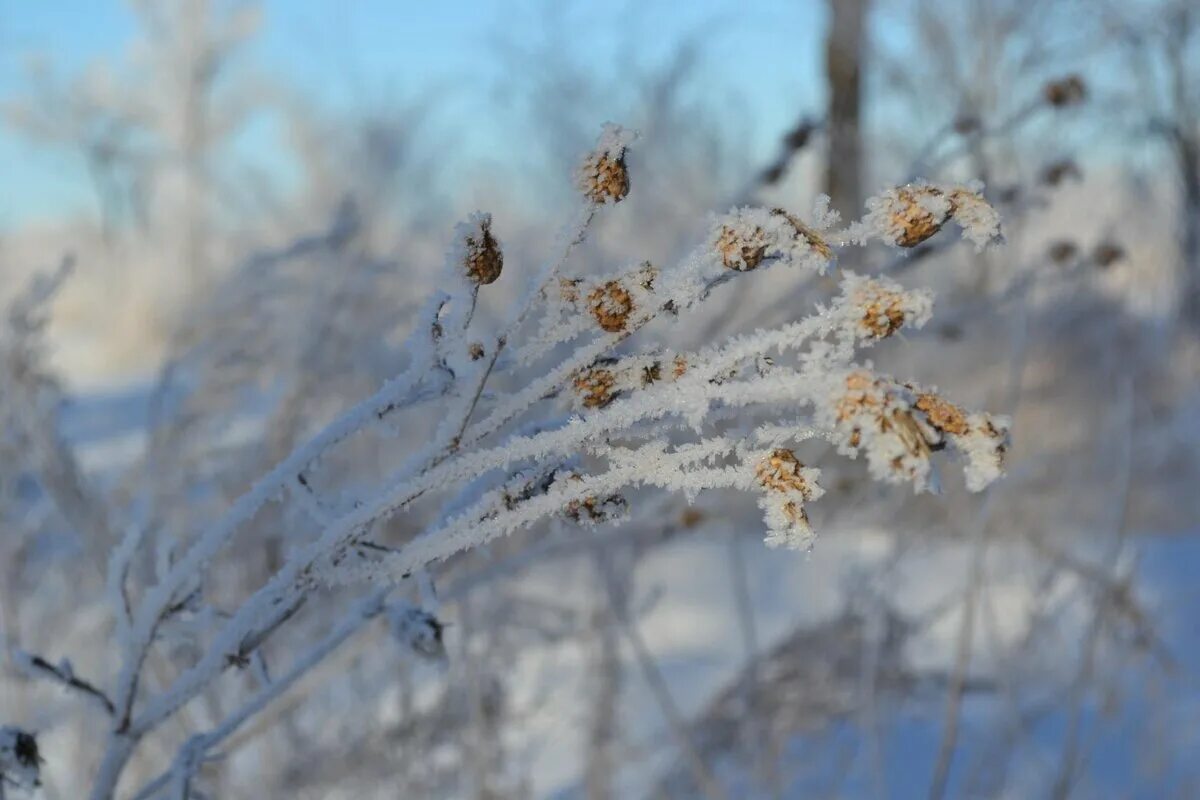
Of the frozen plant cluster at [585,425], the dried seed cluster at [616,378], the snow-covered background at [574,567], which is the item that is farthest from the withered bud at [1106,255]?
the dried seed cluster at [616,378]

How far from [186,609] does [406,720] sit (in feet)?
3.85

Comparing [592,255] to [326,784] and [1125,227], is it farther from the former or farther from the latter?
[1125,227]

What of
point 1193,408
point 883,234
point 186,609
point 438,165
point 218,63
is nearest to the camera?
point 883,234

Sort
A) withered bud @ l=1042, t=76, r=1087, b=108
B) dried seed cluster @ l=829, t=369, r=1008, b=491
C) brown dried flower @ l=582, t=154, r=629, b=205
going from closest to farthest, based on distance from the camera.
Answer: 1. dried seed cluster @ l=829, t=369, r=1008, b=491
2. brown dried flower @ l=582, t=154, r=629, b=205
3. withered bud @ l=1042, t=76, r=1087, b=108

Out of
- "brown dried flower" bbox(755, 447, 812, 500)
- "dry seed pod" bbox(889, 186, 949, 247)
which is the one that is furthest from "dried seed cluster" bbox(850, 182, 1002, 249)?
"brown dried flower" bbox(755, 447, 812, 500)

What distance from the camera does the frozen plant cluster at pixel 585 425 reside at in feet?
1.67

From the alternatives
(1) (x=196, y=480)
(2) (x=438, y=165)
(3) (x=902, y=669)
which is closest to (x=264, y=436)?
(1) (x=196, y=480)

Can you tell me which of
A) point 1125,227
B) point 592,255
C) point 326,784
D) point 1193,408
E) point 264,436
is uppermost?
point 1125,227

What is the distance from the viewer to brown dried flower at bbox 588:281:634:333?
0.57m

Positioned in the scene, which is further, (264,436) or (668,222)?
(668,222)

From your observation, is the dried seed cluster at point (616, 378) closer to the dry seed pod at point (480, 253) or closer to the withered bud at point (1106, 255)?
A: the dry seed pod at point (480, 253)

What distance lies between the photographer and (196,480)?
2.02 metres

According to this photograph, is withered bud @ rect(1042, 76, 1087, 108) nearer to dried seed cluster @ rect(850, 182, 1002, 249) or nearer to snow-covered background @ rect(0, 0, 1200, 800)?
snow-covered background @ rect(0, 0, 1200, 800)

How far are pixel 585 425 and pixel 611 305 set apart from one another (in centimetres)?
6
